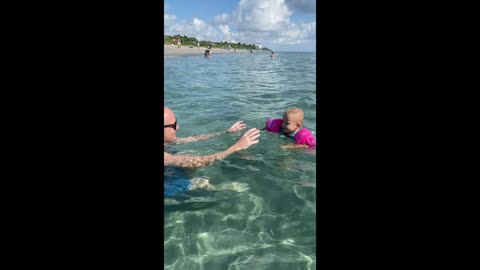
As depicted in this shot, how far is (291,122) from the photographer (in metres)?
6.42

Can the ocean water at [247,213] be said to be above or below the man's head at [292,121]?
below

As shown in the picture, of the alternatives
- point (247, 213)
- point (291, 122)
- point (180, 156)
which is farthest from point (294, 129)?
point (247, 213)

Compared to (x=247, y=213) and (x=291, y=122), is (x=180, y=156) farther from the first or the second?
(x=291, y=122)

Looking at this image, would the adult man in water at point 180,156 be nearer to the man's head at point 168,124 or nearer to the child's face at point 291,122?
the man's head at point 168,124

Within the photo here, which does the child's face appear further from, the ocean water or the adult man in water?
the adult man in water

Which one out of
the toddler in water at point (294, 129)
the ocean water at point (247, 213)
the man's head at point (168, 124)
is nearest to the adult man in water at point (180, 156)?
the man's head at point (168, 124)

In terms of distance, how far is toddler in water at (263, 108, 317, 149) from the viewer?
593 centimetres

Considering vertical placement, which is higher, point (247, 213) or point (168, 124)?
point (168, 124)

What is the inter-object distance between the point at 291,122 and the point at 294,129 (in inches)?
7.1

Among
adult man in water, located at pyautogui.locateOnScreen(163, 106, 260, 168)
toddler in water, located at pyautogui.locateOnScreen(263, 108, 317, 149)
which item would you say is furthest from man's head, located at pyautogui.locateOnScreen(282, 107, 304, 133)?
adult man in water, located at pyautogui.locateOnScreen(163, 106, 260, 168)

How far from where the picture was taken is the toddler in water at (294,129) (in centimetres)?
593

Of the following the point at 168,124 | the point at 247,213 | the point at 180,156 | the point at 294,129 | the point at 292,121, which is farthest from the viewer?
the point at 294,129
